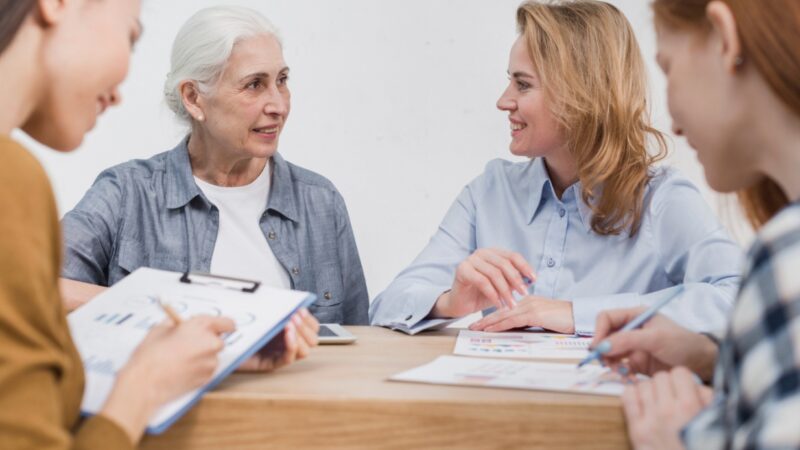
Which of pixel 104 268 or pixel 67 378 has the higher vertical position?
pixel 67 378

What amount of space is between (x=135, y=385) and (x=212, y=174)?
4.55ft

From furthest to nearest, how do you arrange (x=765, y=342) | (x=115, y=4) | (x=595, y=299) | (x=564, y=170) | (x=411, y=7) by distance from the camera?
1. (x=411, y=7)
2. (x=564, y=170)
3. (x=595, y=299)
4. (x=115, y=4)
5. (x=765, y=342)

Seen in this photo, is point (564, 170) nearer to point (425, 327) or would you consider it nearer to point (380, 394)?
point (425, 327)

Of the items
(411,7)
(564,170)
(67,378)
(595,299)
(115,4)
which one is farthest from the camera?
(411,7)

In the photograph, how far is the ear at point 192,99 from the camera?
2234mm

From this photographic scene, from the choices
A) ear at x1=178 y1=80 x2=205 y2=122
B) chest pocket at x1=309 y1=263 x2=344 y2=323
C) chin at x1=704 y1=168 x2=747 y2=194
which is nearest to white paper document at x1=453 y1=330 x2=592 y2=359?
chin at x1=704 y1=168 x2=747 y2=194

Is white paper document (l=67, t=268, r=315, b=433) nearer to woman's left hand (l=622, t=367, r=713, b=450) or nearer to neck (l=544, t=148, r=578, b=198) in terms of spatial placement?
woman's left hand (l=622, t=367, r=713, b=450)

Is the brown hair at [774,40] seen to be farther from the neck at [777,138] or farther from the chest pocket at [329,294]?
the chest pocket at [329,294]

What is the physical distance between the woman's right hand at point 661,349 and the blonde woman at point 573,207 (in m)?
0.48

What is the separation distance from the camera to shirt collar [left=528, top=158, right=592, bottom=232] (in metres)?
1.82

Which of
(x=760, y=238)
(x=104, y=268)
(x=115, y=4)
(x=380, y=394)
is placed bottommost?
(x=104, y=268)

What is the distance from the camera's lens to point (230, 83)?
220 centimetres

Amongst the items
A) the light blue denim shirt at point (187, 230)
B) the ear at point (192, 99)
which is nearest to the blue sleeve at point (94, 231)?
the light blue denim shirt at point (187, 230)

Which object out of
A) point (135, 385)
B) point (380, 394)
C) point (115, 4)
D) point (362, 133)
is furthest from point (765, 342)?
point (362, 133)
